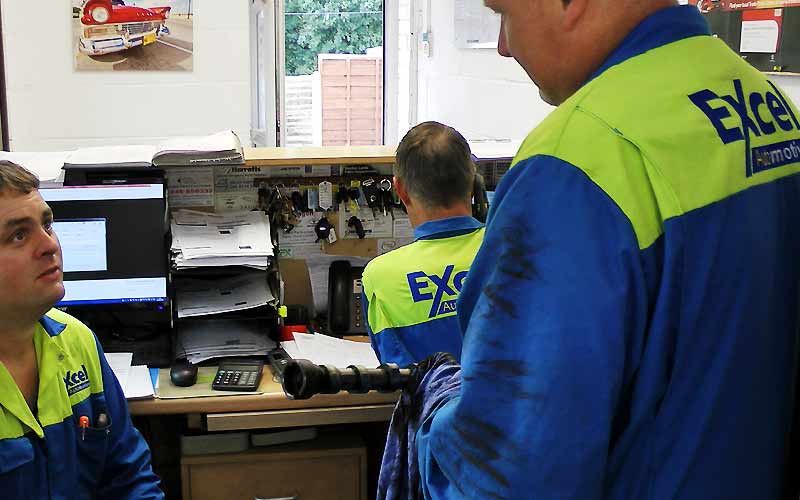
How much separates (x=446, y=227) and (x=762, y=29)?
0.85m

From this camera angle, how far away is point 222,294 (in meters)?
2.46

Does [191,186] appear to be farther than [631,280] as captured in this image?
Yes

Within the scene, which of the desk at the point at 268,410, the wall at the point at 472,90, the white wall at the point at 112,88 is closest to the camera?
the desk at the point at 268,410

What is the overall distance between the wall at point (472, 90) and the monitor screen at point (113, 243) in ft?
4.59

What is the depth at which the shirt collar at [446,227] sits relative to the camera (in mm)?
1977

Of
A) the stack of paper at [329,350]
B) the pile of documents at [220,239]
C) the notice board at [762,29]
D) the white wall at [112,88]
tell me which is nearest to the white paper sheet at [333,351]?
the stack of paper at [329,350]

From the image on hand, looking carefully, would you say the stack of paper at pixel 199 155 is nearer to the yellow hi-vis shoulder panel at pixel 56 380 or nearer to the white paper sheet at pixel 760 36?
the yellow hi-vis shoulder panel at pixel 56 380

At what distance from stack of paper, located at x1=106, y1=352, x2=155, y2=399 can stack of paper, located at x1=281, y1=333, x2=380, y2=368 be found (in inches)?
14.6

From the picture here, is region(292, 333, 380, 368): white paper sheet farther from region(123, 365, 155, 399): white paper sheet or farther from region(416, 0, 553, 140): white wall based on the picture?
region(416, 0, 553, 140): white wall

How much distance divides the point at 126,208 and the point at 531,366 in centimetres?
189

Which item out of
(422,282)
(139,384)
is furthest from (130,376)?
(422,282)

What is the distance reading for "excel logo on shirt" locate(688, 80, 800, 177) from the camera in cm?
76

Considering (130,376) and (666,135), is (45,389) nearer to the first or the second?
(130,376)

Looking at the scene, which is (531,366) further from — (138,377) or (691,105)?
(138,377)
